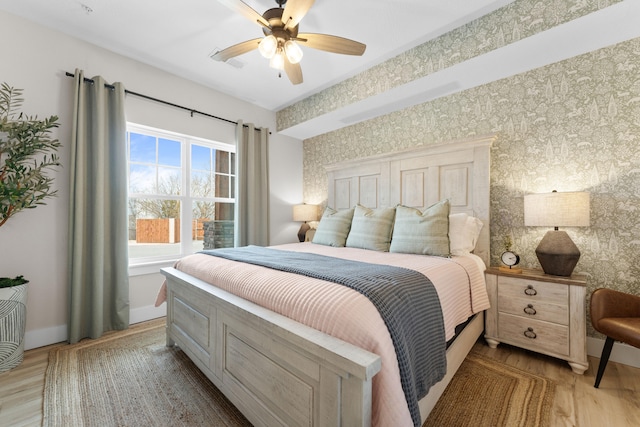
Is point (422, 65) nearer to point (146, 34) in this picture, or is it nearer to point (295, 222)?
point (146, 34)

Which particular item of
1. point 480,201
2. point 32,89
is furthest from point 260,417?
point 32,89

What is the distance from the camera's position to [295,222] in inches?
176

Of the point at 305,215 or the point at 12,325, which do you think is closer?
the point at 12,325

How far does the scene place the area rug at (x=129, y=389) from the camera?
4.73ft

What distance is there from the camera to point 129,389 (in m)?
1.68

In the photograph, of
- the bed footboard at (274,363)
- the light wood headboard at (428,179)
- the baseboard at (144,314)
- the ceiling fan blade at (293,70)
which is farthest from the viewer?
the baseboard at (144,314)

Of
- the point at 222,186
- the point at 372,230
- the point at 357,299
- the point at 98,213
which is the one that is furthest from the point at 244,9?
the point at 222,186

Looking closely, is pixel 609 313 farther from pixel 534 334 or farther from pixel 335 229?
pixel 335 229

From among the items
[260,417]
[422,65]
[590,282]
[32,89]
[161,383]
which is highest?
[422,65]

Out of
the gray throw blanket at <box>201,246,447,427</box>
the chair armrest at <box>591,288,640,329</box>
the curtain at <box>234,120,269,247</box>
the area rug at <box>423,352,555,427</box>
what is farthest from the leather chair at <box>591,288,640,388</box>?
the curtain at <box>234,120,269,247</box>

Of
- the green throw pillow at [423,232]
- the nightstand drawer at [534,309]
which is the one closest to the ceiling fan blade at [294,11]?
the green throw pillow at [423,232]

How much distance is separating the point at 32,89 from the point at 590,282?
483 centimetres

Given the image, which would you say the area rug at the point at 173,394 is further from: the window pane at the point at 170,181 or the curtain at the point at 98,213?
the window pane at the point at 170,181

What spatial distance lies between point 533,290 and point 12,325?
3.84 m
